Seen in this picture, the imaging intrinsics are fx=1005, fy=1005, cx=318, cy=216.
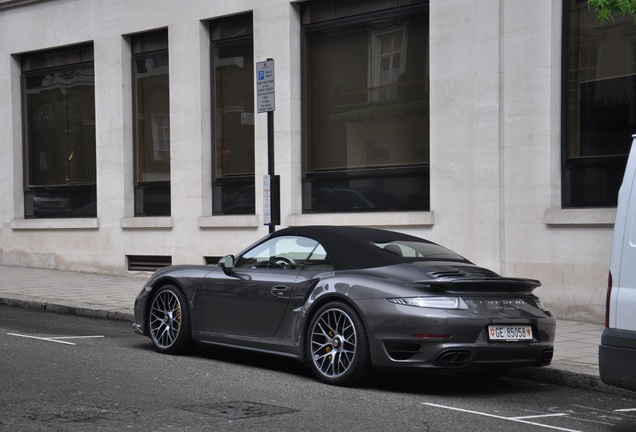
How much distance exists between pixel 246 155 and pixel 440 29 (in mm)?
5037

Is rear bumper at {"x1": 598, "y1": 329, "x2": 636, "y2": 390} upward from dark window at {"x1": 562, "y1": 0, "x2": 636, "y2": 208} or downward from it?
downward

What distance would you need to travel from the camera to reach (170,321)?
10.4 m

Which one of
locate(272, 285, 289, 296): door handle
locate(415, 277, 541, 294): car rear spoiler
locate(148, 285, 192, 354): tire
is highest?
locate(415, 277, 541, 294): car rear spoiler

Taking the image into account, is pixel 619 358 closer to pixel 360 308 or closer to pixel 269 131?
pixel 360 308

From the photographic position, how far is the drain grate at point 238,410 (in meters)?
7.20

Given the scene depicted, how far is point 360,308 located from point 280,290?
108 centimetres

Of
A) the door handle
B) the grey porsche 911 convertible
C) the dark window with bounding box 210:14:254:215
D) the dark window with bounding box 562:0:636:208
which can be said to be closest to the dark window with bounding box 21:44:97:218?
the dark window with bounding box 210:14:254:215

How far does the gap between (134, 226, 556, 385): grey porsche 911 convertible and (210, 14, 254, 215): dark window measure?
A: 829 centimetres

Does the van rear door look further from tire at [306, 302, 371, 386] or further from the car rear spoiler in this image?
tire at [306, 302, 371, 386]

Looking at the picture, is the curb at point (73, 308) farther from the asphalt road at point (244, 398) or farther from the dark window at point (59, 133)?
the dark window at point (59, 133)

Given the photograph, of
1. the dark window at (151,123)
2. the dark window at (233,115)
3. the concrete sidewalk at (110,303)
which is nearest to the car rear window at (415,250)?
the concrete sidewalk at (110,303)

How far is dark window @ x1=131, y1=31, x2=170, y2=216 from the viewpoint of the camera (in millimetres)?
19875

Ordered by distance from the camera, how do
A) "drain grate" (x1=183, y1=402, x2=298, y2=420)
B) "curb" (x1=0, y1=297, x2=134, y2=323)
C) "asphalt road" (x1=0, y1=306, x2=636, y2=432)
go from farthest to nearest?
A: "curb" (x1=0, y1=297, x2=134, y2=323) → "drain grate" (x1=183, y1=402, x2=298, y2=420) → "asphalt road" (x1=0, y1=306, x2=636, y2=432)

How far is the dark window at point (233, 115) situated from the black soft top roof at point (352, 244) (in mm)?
8632
